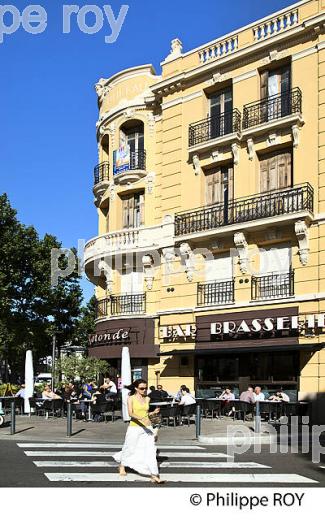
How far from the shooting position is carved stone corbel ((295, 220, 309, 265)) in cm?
2234

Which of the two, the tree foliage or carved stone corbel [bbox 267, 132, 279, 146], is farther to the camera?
the tree foliage

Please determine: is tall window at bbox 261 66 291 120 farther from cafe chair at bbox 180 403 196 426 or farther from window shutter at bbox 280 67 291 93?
cafe chair at bbox 180 403 196 426

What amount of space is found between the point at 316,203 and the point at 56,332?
2547cm

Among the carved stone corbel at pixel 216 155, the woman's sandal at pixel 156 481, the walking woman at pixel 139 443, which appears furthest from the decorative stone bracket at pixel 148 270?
the woman's sandal at pixel 156 481

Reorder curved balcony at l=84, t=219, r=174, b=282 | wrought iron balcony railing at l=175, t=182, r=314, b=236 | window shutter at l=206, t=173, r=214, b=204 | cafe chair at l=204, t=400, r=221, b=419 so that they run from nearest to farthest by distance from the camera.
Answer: cafe chair at l=204, t=400, r=221, b=419, wrought iron balcony railing at l=175, t=182, r=314, b=236, window shutter at l=206, t=173, r=214, b=204, curved balcony at l=84, t=219, r=174, b=282

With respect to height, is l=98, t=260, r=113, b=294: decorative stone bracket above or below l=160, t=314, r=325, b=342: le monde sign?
above

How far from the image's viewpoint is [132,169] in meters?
28.5

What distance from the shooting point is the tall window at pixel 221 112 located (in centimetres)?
2540

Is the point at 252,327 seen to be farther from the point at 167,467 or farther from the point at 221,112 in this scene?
the point at 167,467

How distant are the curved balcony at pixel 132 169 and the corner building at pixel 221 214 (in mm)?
58

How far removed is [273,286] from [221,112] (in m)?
7.21

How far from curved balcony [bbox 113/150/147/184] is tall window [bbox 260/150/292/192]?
19.1 ft

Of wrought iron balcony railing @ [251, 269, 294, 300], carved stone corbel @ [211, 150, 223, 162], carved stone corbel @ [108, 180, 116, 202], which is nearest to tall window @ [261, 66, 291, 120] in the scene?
carved stone corbel @ [211, 150, 223, 162]
